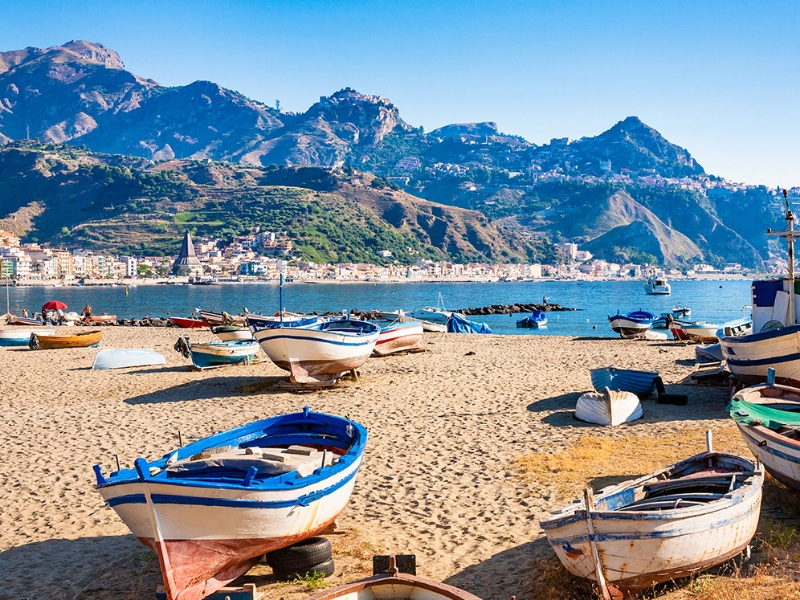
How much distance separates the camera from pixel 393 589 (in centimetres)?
575

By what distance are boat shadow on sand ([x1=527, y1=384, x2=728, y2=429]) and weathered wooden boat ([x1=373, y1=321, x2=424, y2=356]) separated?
9899mm

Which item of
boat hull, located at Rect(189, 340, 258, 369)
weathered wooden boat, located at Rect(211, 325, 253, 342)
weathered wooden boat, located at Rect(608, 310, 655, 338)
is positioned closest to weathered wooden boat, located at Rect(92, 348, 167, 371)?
boat hull, located at Rect(189, 340, 258, 369)

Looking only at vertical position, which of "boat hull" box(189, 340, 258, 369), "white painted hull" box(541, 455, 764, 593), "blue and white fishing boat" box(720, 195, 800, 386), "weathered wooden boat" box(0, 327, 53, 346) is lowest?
"weathered wooden boat" box(0, 327, 53, 346)

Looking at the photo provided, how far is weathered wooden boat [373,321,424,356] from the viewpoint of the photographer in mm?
26141

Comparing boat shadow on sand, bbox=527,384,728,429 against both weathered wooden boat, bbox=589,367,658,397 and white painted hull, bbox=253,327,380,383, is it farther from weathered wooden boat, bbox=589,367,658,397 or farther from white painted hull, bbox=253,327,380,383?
white painted hull, bbox=253,327,380,383

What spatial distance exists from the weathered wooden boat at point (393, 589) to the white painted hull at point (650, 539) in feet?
3.98

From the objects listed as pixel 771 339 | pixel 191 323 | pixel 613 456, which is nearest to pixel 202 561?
pixel 613 456

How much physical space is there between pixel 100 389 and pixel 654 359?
19.0 meters

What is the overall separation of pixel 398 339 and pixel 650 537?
69.6 ft

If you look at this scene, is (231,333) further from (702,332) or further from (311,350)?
(702,332)

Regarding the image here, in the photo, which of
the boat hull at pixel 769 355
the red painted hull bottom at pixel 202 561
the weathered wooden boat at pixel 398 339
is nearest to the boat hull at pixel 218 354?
the weathered wooden boat at pixel 398 339

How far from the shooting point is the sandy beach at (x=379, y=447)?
25.4 feet

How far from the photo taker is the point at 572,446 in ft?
40.5

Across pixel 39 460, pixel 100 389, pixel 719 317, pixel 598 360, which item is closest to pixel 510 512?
pixel 39 460
